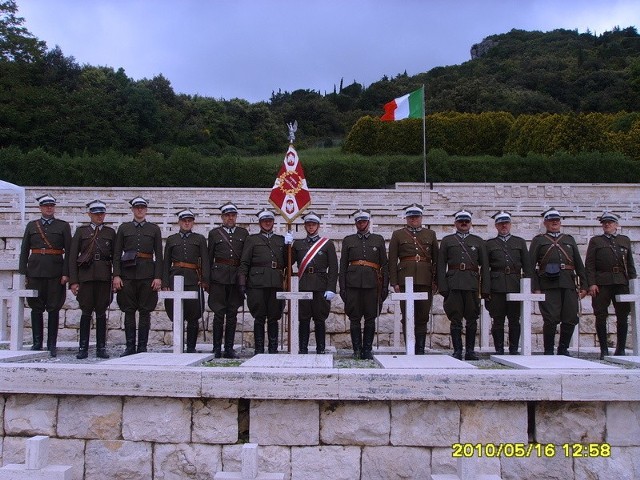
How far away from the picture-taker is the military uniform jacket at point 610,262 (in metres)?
6.89

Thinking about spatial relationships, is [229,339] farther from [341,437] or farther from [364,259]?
[341,437]

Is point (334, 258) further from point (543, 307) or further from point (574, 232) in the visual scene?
point (574, 232)

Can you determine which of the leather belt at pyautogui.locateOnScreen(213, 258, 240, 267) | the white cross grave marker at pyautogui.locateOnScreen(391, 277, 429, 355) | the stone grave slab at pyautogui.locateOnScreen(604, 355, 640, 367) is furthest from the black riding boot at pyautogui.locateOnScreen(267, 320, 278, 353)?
the stone grave slab at pyautogui.locateOnScreen(604, 355, 640, 367)

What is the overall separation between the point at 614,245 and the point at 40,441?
648 cm

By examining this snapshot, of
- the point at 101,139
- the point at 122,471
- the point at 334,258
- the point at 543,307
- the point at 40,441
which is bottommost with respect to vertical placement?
the point at 122,471

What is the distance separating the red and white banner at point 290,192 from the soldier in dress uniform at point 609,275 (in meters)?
3.71

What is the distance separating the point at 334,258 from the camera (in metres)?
6.96

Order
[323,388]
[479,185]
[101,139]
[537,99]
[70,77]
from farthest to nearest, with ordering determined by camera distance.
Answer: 1. [537,99]
2. [70,77]
3. [101,139]
4. [479,185]
5. [323,388]

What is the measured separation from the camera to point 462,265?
663 centimetres

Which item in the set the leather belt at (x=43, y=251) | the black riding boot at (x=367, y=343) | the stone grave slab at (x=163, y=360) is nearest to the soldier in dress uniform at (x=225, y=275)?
the stone grave slab at (x=163, y=360)

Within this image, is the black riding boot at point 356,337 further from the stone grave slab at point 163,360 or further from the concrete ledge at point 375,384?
the concrete ledge at point 375,384

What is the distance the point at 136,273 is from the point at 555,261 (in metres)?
A: 5.02

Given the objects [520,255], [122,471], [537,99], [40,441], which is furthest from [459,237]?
[537,99]

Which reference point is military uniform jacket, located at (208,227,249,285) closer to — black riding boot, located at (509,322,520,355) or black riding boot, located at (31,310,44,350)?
black riding boot, located at (31,310,44,350)
